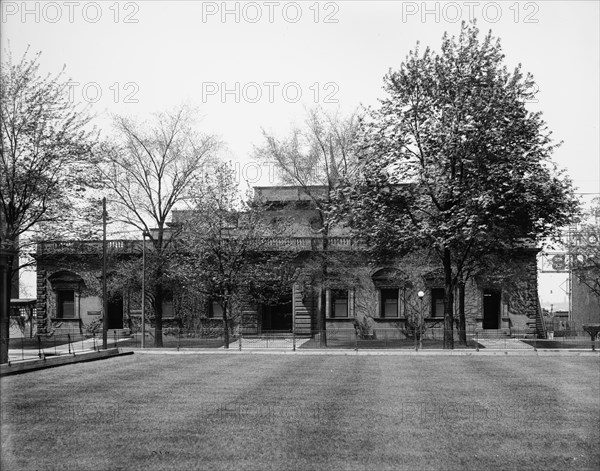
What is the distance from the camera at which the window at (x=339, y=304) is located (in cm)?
4916

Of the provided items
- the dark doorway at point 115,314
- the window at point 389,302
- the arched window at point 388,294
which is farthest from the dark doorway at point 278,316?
the dark doorway at point 115,314

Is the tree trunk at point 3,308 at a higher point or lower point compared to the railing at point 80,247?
lower

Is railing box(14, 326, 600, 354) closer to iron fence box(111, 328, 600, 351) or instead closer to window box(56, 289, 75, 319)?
iron fence box(111, 328, 600, 351)

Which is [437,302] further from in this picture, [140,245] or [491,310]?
[140,245]

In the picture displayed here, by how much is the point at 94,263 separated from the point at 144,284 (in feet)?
29.8

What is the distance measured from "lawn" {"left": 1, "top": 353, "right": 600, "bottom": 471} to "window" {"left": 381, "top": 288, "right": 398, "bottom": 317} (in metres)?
27.0

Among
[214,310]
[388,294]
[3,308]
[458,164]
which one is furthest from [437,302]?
[3,308]

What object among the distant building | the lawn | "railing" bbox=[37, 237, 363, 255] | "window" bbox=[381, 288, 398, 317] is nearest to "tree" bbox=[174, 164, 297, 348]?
"railing" bbox=[37, 237, 363, 255]

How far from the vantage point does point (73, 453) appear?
12.0 m

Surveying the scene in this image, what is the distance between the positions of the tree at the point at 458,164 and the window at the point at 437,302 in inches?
632

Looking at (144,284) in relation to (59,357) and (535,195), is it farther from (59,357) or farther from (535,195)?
(535,195)

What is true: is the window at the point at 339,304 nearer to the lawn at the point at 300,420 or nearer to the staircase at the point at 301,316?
the staircase at the point at 301,316

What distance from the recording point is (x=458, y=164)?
29.5 m

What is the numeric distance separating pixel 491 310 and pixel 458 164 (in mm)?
22376
